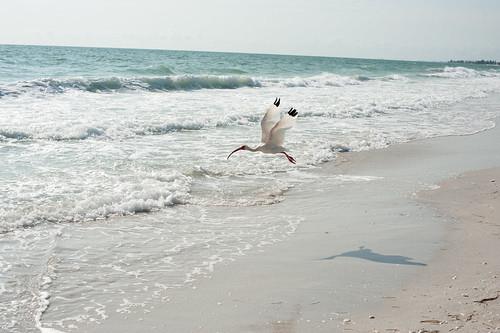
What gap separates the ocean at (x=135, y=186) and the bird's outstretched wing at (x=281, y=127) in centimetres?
103

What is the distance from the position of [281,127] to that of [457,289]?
2831mm

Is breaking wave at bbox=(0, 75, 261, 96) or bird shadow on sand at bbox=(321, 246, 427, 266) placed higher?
breaking wave at bbox=(0, 75, 261, 96)

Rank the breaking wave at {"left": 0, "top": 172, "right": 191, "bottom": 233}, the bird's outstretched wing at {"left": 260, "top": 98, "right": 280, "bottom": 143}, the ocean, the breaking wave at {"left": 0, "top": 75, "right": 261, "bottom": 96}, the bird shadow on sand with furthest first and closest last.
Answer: the breaking wave at {"left": 0, "top": 75, "right": 261, "bottom": 96} → the breaking wave at {"left": 0, "top": 172, "right": 191, "bottom": 233} → the bird's outstretched wing at {"left": 260, "top": 98, "right": 280, "bottom": 143} → the bird shadow on sand → the ocean

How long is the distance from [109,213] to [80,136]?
5869mm

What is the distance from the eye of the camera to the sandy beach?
4289 mm

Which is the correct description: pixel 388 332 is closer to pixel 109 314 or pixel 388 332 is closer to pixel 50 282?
pixel 109 314

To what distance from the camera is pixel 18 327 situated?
4.22 m

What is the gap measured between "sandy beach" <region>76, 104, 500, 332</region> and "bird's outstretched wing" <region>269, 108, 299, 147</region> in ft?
3.55

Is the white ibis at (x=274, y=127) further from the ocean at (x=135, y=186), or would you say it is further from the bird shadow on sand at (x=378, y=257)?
the bird shadow on sand at (x=378, y=257)

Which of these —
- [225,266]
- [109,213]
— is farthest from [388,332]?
[109,213]

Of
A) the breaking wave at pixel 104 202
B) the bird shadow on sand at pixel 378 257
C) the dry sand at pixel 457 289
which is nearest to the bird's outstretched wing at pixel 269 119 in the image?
the bird shadow on sand at pixel 378 257

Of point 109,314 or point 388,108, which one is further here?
point 388,108

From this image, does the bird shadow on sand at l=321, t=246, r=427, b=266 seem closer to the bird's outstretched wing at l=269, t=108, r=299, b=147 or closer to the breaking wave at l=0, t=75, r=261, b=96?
the bird's outstretched wing at l=269, t=108, r=299, b=147

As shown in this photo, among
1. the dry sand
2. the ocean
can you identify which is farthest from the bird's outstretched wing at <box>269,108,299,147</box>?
the dry sand
